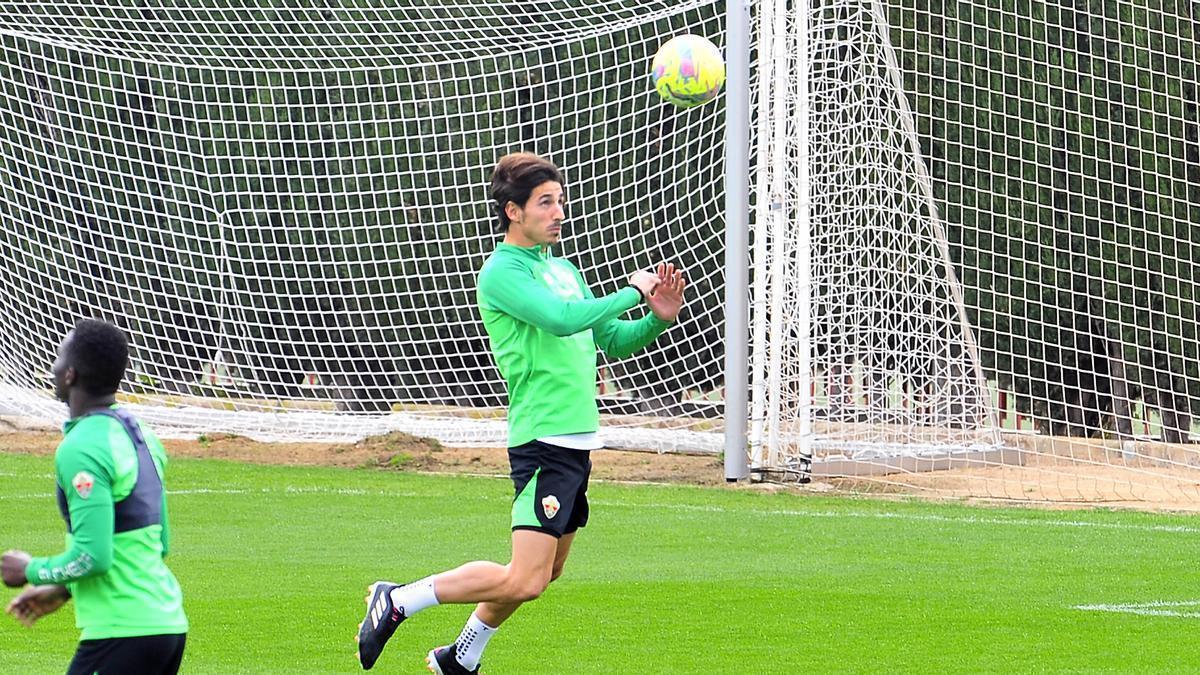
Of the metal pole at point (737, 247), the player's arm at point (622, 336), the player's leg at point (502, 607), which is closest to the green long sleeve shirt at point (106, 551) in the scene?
the player's leg at point (502, 607)

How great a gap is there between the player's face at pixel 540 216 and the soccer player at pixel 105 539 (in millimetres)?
2694

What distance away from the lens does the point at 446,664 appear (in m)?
7.33

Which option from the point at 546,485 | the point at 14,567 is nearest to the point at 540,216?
the point at 546,485

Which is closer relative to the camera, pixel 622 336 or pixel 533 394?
pixel 533 394

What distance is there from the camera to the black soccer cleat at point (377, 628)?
287 inches

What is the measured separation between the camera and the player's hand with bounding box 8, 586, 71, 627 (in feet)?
15.0

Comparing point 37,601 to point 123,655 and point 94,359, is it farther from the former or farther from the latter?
point 94,359

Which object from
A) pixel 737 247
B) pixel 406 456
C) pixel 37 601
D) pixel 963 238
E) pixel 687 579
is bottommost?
pixel 37 601

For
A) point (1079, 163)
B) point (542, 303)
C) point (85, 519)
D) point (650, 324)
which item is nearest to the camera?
point (85, 519)

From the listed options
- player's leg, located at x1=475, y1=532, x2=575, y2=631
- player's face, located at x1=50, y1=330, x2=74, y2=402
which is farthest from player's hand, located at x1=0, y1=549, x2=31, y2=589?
player's leg, located at x1=475, y1=532, x2=575, y2=631

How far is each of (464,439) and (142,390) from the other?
4.43 meters

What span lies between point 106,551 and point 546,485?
274 centimetres

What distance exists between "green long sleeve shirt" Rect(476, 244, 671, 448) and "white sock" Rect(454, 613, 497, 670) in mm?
731

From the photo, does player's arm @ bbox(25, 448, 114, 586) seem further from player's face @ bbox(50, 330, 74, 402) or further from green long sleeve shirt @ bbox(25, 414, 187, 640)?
player's face @ bbox(50, 330, 74, 402)
